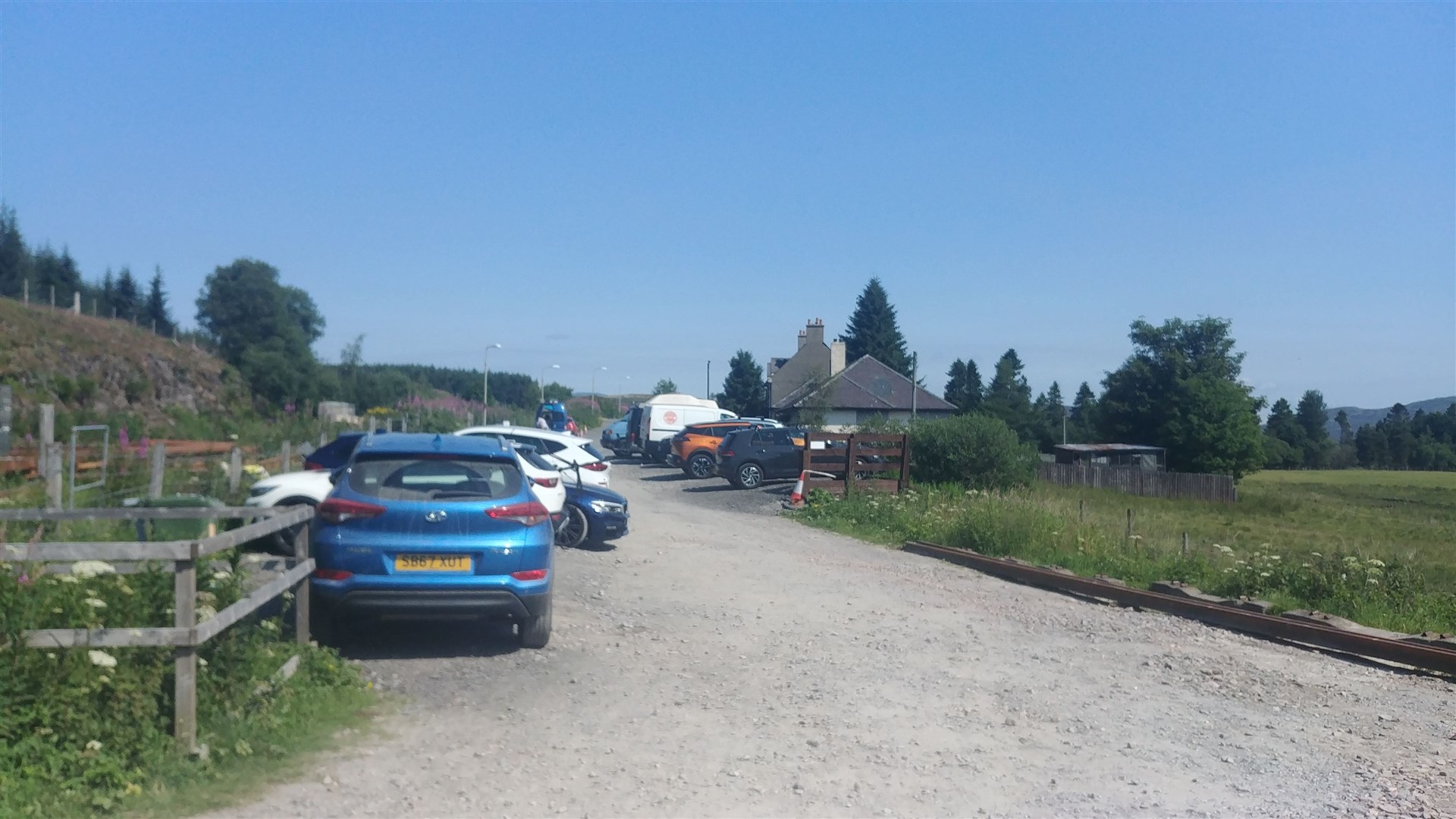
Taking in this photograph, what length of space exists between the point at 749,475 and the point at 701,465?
4.64m

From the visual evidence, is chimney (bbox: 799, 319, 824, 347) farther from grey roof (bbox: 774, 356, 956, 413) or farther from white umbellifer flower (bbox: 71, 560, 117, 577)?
white umbellifer flower (bbox: 71, 560, 117, 577)

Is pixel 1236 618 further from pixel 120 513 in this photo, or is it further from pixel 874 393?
pixel 874 393

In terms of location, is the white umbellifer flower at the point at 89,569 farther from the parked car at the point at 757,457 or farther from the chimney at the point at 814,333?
the chimney at the point at 814,333

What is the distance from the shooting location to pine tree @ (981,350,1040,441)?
92.5 meters

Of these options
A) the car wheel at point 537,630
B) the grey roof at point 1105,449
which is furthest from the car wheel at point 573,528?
the grey roof at point 1105,449

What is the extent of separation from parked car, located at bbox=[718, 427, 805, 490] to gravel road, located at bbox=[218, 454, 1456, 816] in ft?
54.0

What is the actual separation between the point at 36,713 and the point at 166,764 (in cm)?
59

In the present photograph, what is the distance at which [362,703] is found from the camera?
22.4ft

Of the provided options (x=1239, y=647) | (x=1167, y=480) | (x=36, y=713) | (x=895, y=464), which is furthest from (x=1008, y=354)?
(x=36, y=713)

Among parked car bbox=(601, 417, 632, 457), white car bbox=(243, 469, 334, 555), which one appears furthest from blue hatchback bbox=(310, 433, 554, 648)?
parked car bbox=(601, 417, 632, 457)

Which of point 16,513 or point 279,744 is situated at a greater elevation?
point 16,513

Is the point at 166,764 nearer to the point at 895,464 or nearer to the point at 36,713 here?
the point at 36,713

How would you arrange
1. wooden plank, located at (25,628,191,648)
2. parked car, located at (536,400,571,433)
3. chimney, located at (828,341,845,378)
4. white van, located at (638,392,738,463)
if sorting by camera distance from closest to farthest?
wooden plank, located at (25,628,191,648)
white van, located at (638,392,738,463)
parked car, located at (536,400,571,433)
chimney, located at (828,341,845,378)

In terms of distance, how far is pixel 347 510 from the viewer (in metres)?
7.95
